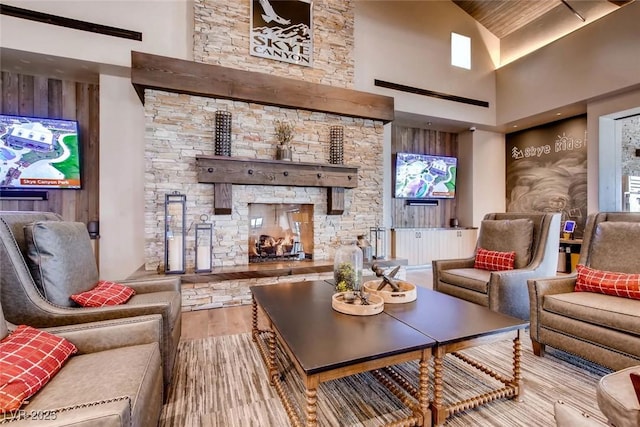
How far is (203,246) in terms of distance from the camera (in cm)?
372

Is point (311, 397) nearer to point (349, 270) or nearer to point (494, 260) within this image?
point (349, 270)

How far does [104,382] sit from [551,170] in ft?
23.7

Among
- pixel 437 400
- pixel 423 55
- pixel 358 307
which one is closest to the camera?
pixel 437 400

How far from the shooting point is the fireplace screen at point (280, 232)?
446 cm

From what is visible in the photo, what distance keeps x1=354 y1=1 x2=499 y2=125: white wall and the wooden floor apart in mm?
4002

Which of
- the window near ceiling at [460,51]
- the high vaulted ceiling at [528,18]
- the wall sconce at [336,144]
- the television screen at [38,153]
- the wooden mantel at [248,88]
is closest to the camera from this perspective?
the wooden mantel at [248,88]

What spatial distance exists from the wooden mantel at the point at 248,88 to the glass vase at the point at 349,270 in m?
2.76

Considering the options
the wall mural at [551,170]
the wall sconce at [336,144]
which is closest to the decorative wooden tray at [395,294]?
the wall sconce at [336,144]

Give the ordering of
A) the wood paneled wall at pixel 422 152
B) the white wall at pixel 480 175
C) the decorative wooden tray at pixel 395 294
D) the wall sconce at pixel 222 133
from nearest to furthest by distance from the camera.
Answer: the decorative wooden tray at pixel 395 294 → the wall sconce at pixel 222 133 → the wood paneled wall at pixel 422 152 → the white wall at pixel 480 175

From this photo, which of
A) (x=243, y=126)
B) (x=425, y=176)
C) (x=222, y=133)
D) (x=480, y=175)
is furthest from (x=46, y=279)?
(x=480, y=175)

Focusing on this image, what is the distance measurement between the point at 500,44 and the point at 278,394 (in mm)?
7724

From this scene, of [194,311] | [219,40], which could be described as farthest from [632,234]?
[219,40]

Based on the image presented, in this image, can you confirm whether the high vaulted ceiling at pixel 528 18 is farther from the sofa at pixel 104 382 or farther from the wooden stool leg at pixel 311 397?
the sofa at pixel 104 382

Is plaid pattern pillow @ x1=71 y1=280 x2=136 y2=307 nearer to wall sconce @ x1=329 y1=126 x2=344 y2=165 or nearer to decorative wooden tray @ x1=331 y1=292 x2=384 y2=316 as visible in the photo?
decorative wooden tray @ x1=331 y1=292 x2=384 y2=316
